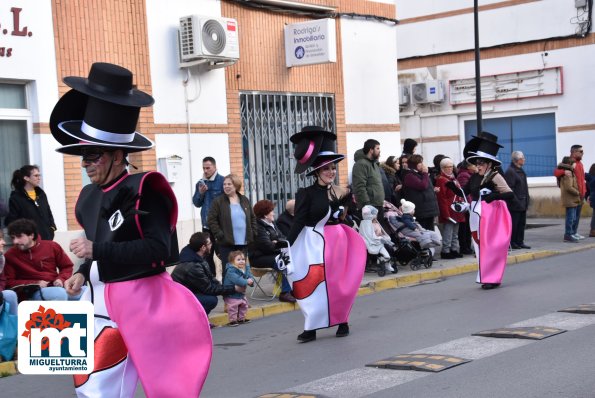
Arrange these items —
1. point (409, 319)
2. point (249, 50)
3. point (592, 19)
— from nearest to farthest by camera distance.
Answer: point (409, 319) → point (249, 50) → point (592, 19)

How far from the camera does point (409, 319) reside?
1046 centimetres

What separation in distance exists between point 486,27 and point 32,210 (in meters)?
16.8

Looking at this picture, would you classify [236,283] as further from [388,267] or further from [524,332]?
[388,267]

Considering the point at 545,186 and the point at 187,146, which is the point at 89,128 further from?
the point at 545,186

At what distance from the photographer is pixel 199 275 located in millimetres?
10734

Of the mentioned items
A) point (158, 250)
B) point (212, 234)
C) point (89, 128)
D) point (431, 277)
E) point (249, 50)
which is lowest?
point (431, 277)

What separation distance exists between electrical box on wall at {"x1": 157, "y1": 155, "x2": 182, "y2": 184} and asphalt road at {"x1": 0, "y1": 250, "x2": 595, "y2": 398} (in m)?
3.78

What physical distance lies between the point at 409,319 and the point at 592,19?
15.6 m

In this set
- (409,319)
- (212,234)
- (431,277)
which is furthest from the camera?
(431,277)

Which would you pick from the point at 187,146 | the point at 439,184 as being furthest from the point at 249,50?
the point at 439,184

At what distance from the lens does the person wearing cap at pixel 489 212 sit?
478 inches

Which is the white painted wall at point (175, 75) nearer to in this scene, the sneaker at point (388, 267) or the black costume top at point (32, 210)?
the black costume top at point (32, 210)

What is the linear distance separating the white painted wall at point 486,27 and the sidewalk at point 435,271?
5704 mm

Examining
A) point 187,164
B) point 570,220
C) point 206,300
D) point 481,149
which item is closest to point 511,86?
point 570,220
